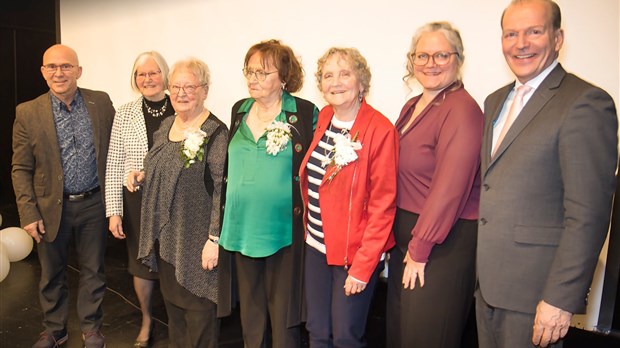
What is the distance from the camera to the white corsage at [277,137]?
2.30 metres

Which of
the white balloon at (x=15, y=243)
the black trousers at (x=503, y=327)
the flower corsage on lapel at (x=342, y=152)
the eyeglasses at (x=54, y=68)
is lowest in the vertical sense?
the white balloon at (x=15, y=243)

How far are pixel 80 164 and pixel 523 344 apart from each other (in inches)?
103

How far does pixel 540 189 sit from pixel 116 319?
318 cm

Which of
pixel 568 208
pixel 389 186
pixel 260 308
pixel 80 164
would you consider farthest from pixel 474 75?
pixel 80 164

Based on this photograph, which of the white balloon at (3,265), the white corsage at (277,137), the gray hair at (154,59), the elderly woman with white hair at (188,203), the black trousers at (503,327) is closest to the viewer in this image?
the black trousers at (503,327)

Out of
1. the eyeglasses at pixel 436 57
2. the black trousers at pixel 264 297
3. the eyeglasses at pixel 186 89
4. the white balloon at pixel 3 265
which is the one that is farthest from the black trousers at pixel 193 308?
the white balloon at pixel 3 265

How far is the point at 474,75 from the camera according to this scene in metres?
3.23

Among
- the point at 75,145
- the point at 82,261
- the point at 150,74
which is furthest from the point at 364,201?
the point at 82,261

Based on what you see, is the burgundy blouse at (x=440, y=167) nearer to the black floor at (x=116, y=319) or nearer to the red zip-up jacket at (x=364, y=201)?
the red zip-up jacket at (x=364, y=201)

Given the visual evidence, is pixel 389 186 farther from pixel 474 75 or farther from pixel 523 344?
pixel 474 75

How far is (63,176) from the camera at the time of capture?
298 centimetres

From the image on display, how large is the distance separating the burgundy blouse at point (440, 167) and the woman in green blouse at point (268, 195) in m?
0.55

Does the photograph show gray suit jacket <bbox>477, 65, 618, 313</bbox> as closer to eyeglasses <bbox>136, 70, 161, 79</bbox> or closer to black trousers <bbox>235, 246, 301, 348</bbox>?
black trousers <bbox>235, 246, 301, 348</bbox>

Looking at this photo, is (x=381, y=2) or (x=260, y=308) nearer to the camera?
(x=260, y=308)
